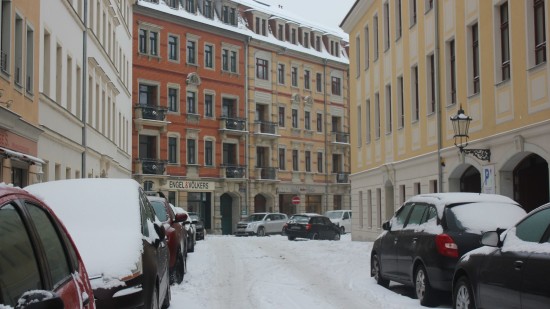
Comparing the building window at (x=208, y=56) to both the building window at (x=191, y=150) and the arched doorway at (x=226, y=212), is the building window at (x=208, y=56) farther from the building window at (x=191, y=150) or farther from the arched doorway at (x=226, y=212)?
the arched doorway at (x=226, y=212)

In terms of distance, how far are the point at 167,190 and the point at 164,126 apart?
4.23 metres

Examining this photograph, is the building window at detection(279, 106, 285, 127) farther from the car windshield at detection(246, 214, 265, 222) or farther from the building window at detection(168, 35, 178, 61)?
the car windshield at detection(246, 214, 265, 222)

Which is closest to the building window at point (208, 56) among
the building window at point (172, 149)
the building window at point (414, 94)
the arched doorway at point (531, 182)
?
the building window at point (172, 149)

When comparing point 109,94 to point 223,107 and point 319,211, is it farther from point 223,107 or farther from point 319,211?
point 319,211

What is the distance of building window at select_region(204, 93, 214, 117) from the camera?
5181 centimetres

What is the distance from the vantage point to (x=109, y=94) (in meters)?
35.8

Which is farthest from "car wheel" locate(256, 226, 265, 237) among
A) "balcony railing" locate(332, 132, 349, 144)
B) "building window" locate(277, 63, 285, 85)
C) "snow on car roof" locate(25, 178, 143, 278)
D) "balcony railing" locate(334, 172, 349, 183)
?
"snow on car roof" locate(25, 178, 143, 278)

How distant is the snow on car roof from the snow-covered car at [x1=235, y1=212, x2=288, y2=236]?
3651 cm

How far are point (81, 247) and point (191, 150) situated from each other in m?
43.7

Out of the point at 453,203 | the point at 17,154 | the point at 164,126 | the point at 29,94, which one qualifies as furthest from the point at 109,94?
the point at 453,203

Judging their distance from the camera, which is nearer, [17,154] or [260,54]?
[17,154]

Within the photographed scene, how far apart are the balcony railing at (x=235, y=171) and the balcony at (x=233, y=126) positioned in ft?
8.11

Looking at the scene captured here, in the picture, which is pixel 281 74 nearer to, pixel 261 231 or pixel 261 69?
pixel 261 69

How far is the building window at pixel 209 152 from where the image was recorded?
51.5m
